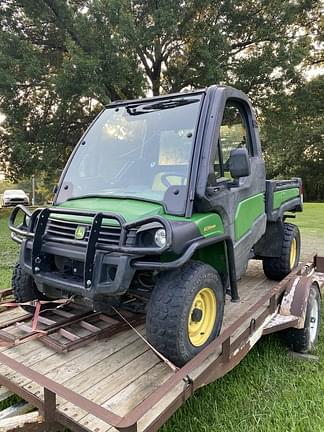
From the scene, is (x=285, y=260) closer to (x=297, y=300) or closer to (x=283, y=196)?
(x=283, y=196)

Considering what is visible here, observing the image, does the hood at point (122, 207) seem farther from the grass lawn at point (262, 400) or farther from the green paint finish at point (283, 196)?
the green paint finish at point (283, 196)

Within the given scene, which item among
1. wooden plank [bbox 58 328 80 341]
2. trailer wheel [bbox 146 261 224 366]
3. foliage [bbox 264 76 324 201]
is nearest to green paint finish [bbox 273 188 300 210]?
trailer wheel [bbox 146 261 224 366]

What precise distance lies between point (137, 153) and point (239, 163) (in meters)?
0.91

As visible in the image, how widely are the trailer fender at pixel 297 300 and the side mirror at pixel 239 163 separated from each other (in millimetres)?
1393

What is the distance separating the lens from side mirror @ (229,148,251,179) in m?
3.00

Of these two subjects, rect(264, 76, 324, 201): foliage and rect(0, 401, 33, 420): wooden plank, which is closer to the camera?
rect(0, 401, 33, 420): wooden plank

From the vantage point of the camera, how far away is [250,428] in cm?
265

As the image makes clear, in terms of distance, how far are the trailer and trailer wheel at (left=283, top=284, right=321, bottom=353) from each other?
0.08 metres

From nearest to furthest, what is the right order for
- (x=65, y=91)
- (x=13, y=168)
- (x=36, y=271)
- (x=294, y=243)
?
(x=36, y=271) → (x=294, y=243) → (x=65, y=91) → (x=13, y=168)

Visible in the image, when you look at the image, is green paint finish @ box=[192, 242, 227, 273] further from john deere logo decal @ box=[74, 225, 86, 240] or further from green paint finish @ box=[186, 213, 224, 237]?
john deere logo decal @ box=[74, 225, 86, 240]

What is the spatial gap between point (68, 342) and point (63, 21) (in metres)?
15.1

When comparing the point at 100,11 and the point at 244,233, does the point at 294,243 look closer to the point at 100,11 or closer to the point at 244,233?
the point at 244,233

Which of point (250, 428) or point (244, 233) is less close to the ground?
point (244, 233)

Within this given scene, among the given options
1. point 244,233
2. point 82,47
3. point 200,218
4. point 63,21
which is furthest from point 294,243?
point 63,21
